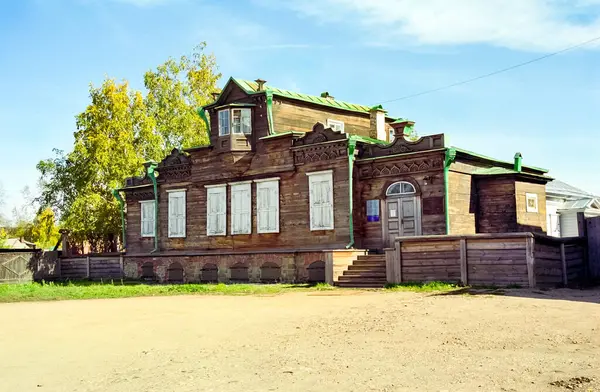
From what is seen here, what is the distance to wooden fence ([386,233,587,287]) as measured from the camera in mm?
16172

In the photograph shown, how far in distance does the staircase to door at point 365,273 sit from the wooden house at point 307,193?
0.25 feet

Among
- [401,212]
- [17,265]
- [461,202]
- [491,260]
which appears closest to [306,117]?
[401,212]

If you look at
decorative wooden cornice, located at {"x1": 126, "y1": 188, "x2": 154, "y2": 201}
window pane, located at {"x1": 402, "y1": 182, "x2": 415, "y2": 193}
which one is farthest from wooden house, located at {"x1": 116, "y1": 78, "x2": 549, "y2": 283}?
decorative wooden cornice, located at {"x1": 126, "y1": 188, "x2": 154, "y2": 201}

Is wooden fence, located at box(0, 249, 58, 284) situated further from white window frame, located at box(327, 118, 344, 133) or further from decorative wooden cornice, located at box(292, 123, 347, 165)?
white window frame, located at box(327, 118, 344, 133)

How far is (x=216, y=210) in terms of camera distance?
2812 centimetres

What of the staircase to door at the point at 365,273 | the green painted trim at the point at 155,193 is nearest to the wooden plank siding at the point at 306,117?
the green painted trim at the point at 155,193

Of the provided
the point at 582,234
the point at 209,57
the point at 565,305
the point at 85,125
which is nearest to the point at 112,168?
the point at 85,125

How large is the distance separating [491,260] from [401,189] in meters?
6.86

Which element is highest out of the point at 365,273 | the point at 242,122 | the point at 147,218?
the point at 242,122

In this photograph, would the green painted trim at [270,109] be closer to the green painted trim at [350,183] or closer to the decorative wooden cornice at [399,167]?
the green painted trim at [350,183]

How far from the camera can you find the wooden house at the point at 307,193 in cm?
2273

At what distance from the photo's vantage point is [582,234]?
1886 cm

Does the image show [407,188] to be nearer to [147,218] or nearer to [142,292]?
[142,292]

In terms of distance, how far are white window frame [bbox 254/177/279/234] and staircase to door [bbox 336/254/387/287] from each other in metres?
5.06
